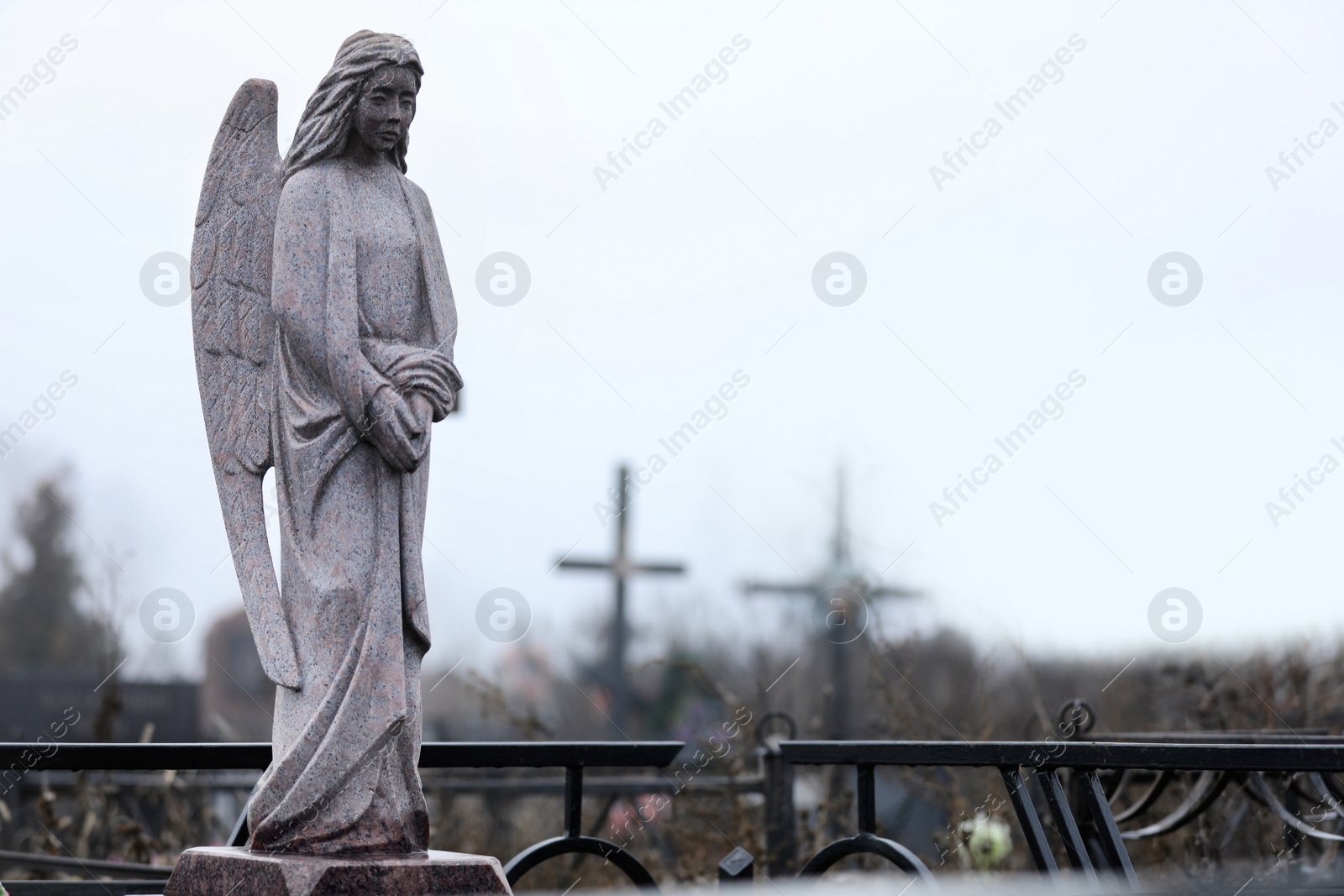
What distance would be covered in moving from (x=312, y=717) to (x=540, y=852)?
4.62 ft

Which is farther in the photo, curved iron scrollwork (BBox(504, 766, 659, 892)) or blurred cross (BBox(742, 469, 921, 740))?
blurred cross (BBox(742, 469, 921, 740))

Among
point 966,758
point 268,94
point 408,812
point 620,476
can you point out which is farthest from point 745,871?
point 620,476

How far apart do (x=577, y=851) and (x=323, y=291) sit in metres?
2.42

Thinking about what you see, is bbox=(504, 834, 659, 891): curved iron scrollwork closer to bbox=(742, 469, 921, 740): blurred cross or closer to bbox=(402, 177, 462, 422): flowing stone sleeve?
bbox=(402, 177, 462, 422): flowing stone sleeve

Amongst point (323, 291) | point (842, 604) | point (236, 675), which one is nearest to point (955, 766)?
point (323, 291)

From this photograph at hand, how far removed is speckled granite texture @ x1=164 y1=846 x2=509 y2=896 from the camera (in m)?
4.18

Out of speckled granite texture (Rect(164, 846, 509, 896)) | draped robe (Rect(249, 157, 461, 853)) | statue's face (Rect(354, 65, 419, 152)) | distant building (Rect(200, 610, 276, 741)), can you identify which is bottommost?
distant building (Rect(200, 610, 276, 741))

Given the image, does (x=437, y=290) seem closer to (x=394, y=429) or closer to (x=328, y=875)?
(x=394, y=429)

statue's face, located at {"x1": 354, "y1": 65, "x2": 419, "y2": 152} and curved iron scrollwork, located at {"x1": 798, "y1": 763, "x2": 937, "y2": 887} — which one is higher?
statue's face, located at {"x1": 354, "y1": 65, "x2": 419, "y2": 152}

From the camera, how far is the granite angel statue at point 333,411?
446 cm

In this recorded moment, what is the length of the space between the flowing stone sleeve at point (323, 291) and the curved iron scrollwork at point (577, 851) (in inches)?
73.2

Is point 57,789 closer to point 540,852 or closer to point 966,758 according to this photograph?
point 540,852

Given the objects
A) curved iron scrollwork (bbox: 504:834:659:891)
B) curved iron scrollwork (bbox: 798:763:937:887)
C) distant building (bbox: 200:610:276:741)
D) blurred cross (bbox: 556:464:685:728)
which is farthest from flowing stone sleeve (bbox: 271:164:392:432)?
distant building (bbox: 200:610:276:741)

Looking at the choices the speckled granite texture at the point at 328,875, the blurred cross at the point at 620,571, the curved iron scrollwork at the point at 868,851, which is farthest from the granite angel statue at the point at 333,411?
the blurred cross at the point at 620,571
